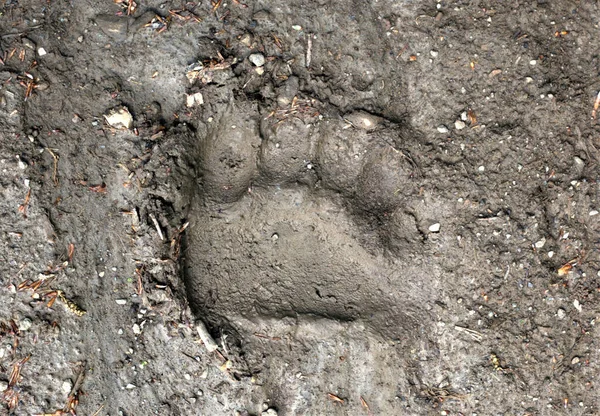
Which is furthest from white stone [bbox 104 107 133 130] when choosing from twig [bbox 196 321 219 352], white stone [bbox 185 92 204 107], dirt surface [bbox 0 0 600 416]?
twig [bbox 196 321 219 352]

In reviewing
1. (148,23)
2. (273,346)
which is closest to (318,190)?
(273,346)

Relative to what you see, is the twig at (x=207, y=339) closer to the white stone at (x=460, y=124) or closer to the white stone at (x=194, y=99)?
the white stone at (x=194, y=99)

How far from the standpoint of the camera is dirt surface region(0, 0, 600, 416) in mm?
2666

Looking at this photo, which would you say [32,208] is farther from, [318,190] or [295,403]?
[295,403]

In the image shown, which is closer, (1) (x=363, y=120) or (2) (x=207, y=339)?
(2) (x=207, y=339)

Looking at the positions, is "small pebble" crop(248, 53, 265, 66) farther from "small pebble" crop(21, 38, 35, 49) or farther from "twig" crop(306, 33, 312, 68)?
"small pebble" crop(21, 38, 35, 49)

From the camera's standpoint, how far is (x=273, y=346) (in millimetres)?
2723

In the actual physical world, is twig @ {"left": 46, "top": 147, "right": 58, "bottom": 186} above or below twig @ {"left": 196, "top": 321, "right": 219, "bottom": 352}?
above

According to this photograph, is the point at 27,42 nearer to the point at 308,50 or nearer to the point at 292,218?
the point at 308,50

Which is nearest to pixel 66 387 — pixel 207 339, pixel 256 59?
pixel 207 339

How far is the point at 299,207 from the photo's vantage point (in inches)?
109

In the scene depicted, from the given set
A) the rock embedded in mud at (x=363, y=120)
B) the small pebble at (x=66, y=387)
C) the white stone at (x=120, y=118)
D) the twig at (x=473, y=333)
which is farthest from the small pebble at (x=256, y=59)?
the small pebble at (x=66, y=387)

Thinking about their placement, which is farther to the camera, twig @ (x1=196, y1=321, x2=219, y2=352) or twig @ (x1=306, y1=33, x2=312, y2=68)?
twig @ (x1=306, y1=33, x2=312, y2=68)

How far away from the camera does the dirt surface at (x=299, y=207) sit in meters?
2.67
